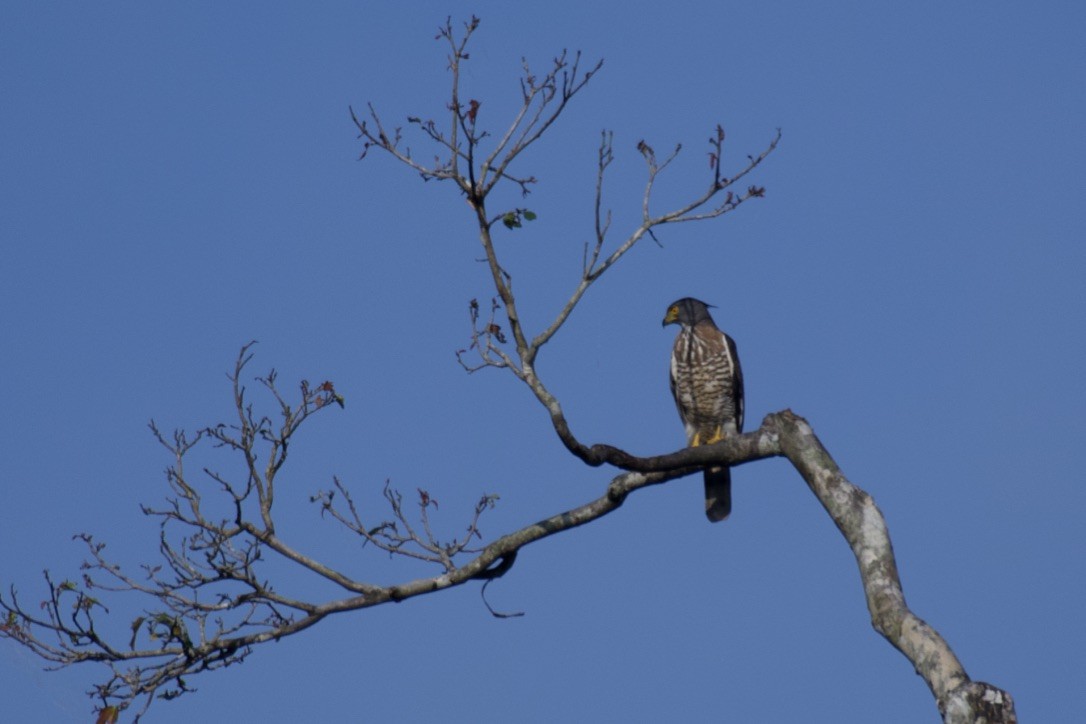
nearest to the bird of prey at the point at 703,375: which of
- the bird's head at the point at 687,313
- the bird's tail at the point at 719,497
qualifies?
the bird's head at the point at 687,313

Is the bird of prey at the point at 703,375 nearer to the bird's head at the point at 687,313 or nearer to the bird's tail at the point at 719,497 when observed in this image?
the bird's head at the point at 687,313

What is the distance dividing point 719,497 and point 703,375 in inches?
46.1

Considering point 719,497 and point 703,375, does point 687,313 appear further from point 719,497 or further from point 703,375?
point 719,497

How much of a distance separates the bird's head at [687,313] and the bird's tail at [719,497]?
4.73 ft

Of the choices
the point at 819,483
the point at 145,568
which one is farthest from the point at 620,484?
the point at 145,568

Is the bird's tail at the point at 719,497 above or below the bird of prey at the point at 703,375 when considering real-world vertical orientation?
below

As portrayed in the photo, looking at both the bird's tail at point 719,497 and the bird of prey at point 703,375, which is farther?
the bird of prey at point 703,375

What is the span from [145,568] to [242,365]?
0.97 m

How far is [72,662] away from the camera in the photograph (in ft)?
17.7

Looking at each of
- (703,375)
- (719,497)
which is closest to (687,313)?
(703,375)

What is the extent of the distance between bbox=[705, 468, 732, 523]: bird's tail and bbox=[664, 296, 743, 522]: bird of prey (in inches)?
38.7

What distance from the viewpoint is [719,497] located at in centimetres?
868

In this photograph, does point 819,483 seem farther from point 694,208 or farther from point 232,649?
point 232,649

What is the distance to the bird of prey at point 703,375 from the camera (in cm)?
955
